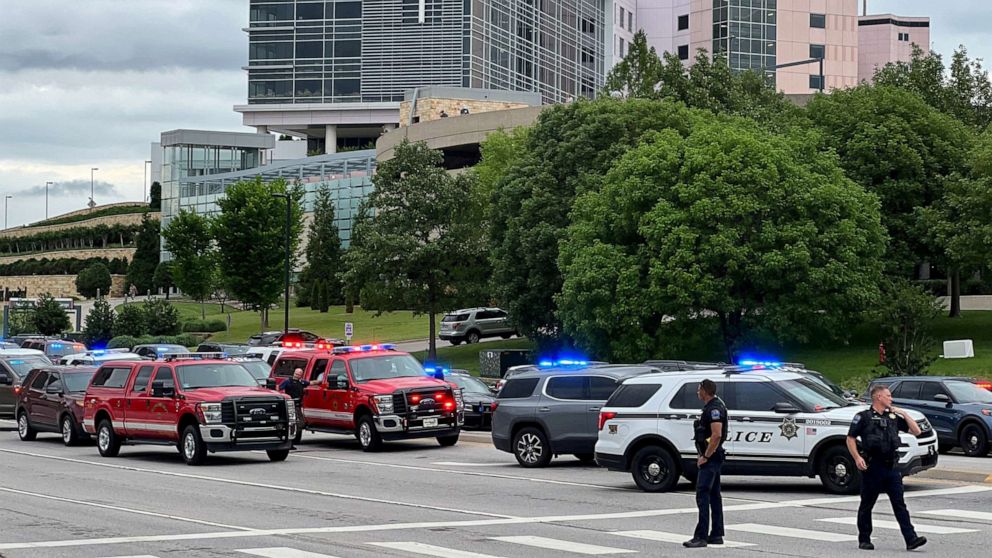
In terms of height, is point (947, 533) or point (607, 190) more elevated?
point (607, 190)

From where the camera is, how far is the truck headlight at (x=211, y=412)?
81.8 feet

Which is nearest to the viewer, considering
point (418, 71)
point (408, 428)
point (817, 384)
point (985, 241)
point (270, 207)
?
point (817, 384)

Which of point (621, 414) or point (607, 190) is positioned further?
point (607, 190)

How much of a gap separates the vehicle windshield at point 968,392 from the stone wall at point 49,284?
4741 inches

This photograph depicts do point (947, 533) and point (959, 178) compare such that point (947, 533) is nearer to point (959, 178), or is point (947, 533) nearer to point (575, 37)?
point (959, 178)

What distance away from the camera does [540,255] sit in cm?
5578

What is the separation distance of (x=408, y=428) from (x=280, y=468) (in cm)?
352

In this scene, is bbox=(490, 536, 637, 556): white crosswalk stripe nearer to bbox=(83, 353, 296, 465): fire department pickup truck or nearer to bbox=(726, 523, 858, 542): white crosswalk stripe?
bbox=(726, 523, 858, 542): white crosswalk stripe

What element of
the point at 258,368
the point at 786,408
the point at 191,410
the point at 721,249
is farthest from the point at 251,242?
the point at 786,408

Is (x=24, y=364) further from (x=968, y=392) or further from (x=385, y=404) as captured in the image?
(x=968, y=392)

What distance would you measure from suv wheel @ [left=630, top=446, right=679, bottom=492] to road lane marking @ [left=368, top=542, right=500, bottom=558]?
603 centimetres

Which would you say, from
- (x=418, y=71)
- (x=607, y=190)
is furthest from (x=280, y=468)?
(x=418, y=71)

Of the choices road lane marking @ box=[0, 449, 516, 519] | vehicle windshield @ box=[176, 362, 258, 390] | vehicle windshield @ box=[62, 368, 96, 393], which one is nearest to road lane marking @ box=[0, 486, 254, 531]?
road lane marking @ box=[0, 449, 516, 519]

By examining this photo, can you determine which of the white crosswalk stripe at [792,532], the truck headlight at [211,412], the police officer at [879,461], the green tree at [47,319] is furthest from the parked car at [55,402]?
the green tree at [47,319]
